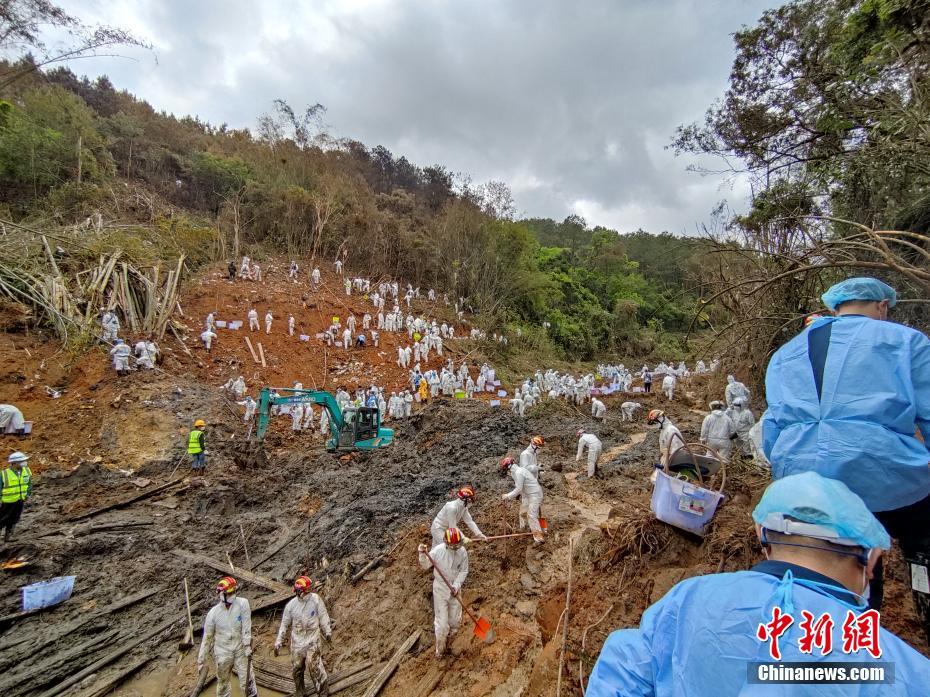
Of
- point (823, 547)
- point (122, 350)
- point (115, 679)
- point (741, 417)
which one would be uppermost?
point (122, 350)

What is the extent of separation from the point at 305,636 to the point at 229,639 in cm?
92

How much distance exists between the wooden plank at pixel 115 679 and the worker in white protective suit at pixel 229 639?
1.41 meters

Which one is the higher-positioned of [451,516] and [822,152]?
[822,152]

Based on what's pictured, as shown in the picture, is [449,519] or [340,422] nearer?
[449,519]

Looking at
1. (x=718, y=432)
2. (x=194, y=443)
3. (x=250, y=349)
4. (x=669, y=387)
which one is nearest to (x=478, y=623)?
(x=718, y=432)

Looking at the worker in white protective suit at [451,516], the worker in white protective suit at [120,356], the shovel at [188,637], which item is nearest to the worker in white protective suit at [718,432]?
the worker in white protective suit at [451,516]

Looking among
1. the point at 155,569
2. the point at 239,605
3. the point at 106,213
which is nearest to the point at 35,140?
the point at 106,213

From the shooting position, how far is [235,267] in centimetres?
2378

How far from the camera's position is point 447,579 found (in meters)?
5.21

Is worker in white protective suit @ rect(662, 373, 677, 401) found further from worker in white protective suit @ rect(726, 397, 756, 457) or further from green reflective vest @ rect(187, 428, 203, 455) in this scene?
green reflective vest @ rect(187, 428, 203, 455)

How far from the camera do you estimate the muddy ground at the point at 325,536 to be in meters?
A: 4.06

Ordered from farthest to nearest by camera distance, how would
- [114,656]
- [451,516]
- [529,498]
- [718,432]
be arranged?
[718,432]
[529,498]
[451,516]
[114,656]

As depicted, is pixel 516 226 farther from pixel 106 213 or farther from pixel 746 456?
pixel 746 456

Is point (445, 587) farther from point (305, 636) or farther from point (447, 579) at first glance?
point (305, 636)
